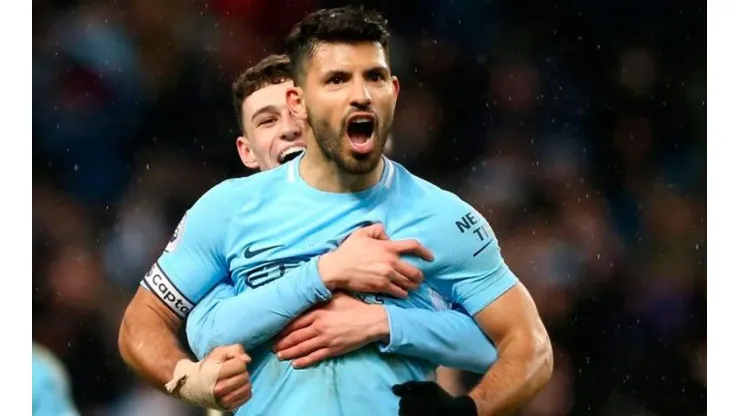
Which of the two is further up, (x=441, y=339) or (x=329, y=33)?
(x=329, y=33)

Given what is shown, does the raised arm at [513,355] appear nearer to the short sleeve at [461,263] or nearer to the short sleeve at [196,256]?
the short sleeve at [461,263]

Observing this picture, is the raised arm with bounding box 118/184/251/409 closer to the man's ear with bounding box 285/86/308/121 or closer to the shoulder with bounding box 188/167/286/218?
the shoulder with bounding box 188/167/286/218

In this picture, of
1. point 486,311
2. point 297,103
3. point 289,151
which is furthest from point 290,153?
point 486,311

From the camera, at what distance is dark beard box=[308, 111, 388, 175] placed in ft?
4.50

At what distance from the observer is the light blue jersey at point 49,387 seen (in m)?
1.55

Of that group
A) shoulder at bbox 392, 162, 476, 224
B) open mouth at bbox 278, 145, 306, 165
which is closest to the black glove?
shoulder at bbox 392, 162, 476, 224

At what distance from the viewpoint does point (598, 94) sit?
162 centimetres

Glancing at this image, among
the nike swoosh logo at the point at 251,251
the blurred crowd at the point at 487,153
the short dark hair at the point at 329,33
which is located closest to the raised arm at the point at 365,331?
the nike swoosh logo at the point at 251,251

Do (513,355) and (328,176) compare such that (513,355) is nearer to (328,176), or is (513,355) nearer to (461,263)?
(461,263)

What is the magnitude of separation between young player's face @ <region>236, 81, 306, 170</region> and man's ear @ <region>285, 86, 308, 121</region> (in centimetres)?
8

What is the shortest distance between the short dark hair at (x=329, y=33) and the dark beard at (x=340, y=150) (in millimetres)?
74

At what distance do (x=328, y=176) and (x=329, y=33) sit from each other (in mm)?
185

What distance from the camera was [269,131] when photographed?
1539 mm
